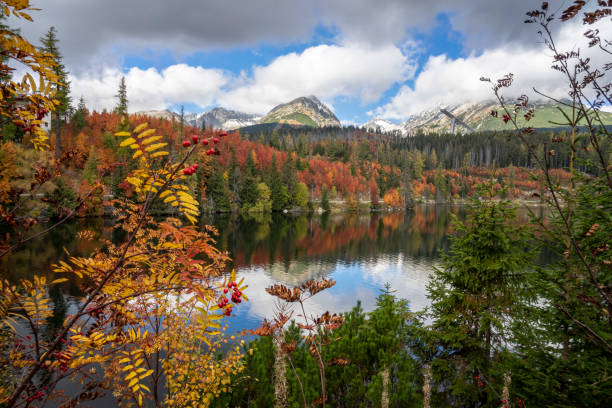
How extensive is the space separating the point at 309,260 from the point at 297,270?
4183 mm

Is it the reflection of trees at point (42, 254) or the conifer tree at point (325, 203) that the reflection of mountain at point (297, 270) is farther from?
the conifer tree at point (325, 203)

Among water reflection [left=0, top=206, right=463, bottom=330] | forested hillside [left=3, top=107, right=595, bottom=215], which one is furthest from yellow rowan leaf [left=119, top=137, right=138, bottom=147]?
water reflection [left=0, top=206, right=463, bottom=330]

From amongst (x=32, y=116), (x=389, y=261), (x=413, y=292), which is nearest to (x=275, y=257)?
(x=389, y=261)

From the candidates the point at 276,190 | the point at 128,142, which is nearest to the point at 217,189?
the point at 276,190

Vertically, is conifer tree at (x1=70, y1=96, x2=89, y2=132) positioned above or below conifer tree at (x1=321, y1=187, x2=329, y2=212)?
above

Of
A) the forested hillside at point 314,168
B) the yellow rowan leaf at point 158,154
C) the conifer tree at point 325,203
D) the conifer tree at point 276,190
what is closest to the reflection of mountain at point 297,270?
the forested hillside at point 314,168

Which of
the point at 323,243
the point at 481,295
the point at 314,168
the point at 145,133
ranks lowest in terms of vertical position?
the point at 323,243

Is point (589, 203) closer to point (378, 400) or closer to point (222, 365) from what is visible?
point (378, 400)

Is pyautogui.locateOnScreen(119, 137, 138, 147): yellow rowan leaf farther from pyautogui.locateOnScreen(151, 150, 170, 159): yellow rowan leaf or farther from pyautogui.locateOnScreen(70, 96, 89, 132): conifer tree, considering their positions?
pyautogui.locateOnScreen(70, 96, 89, 132): conifer tree

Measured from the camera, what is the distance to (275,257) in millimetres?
34156

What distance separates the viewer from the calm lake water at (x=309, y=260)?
21.1 m

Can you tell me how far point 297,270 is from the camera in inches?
1176

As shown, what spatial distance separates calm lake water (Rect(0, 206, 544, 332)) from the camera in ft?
69.4

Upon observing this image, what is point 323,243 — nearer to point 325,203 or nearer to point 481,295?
point 481,295
